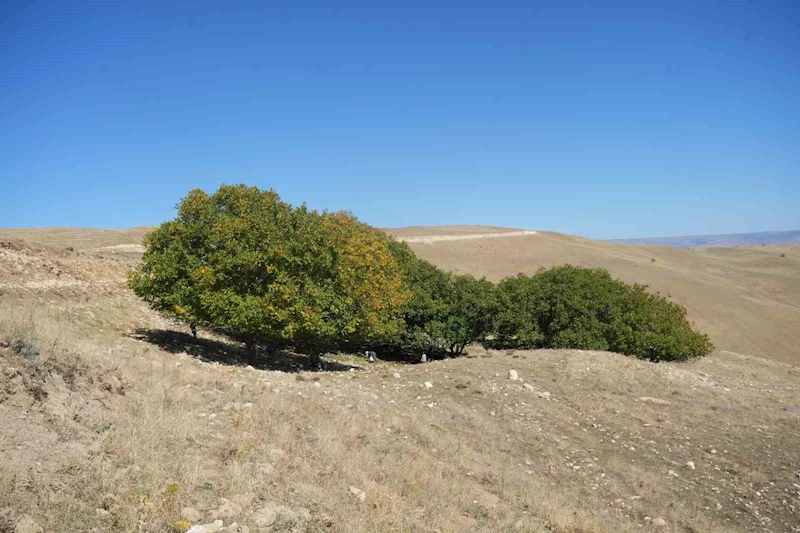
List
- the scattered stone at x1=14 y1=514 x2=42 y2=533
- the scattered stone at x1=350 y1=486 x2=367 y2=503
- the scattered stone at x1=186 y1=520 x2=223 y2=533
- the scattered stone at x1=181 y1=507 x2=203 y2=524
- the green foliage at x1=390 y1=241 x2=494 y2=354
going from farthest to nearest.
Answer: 1. the green foliage at x1=390 y1=241 x2=494 y2=354
2. the scattered stone at x1=350 y1=486 x2=367 y2=503
3. the scattered stone at x1=181 y1=507 x2=203 y2=524
4. the scattered stone at x1=186 y1=520 x2=223 y2=533
5. the scattered stone at x1=14 y1=514 x2=42 y2=533

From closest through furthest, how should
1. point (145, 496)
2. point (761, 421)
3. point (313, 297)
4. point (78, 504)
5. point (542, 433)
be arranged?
point (78, 504) → point (145, 496) → point (542, 433) → point (761, 421) → point (313, 297)

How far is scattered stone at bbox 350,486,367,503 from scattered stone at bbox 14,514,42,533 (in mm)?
4620

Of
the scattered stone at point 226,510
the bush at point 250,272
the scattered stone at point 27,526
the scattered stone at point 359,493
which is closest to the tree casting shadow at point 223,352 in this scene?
the bush at point 250,272

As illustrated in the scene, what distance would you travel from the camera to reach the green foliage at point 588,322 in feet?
106

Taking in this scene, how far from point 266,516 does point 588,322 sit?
28772 millimetres

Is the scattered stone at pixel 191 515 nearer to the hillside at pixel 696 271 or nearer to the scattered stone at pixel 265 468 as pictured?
the scattered stone at pixel 265 468

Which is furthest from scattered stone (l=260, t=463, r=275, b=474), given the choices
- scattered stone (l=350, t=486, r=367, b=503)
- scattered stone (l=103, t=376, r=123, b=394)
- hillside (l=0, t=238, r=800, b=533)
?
scattered stone (l=103, t=376, r=123, b=394)

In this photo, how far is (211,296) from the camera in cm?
2014

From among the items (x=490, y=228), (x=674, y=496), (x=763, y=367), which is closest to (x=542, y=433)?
(x=674, y=496)

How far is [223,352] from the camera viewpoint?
2322 cm

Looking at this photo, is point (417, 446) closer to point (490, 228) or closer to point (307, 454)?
point (307, 454)

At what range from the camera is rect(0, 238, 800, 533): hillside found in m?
7.39

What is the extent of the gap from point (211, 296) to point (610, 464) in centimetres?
1544

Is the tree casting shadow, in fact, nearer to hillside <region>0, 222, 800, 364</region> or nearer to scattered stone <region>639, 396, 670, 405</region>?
scattered stone <region>639, 396, 670, 405</region>
